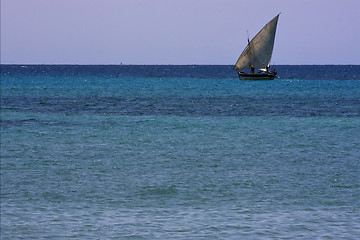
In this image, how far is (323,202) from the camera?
17.2m

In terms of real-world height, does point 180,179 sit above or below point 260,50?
below

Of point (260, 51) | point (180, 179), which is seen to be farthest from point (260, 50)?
point (180, 179)

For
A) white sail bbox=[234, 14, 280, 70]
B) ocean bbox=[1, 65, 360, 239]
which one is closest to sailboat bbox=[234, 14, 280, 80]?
white sail bbox=[234, 14, 280, 70]

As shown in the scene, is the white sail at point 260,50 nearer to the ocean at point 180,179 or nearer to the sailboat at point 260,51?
the sailboat at point 260,51

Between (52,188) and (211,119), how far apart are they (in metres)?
26.0

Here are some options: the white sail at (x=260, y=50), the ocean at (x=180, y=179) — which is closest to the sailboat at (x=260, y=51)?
the white sail at (x=260, y=50)

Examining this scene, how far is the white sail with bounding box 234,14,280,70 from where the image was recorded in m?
101

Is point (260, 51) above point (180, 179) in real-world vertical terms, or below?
above

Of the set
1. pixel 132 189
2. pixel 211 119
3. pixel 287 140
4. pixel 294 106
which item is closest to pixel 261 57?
pixel 294 106

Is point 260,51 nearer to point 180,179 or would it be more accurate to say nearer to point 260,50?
point 260,50

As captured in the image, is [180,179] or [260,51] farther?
[260,51]

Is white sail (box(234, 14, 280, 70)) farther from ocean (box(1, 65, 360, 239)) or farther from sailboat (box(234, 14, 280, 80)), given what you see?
ocean (box(1, 65, 360, 239))

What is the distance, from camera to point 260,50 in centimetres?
10412

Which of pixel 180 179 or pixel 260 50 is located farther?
pixel 260 50
